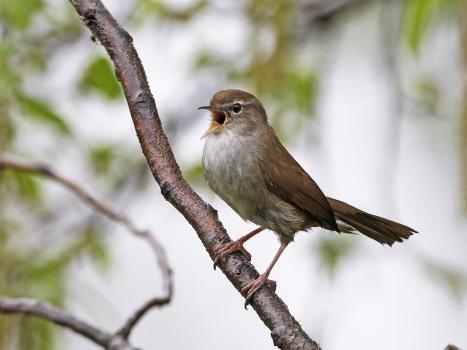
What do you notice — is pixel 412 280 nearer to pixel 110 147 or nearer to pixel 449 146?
pixel 449 146

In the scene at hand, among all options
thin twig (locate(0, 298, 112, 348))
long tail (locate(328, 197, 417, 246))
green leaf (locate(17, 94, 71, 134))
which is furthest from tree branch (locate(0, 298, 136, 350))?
long tail (locate(328, 197, 417, 246))

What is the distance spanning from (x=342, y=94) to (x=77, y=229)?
4542 millimetres

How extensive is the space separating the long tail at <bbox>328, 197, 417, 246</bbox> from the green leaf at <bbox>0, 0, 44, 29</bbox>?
5.09ft

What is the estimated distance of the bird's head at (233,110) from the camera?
3693mm

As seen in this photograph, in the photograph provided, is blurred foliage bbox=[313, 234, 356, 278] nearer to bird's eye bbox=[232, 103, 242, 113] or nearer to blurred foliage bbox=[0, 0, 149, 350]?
blurred foliage bbox=[0, 0, 149, 350]

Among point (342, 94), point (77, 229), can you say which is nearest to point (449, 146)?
point (342, 94)

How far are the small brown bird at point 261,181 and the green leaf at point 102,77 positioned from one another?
748mm

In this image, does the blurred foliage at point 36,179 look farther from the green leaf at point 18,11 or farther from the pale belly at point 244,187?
the pale belly at point 244,187

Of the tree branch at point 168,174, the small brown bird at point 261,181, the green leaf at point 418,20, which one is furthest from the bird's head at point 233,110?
the tree branch at point 168,174

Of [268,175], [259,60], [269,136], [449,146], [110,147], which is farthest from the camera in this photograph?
[449,146]

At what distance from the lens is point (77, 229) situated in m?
5.27

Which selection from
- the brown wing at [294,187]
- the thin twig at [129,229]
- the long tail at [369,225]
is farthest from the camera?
the long tail at [369,225]

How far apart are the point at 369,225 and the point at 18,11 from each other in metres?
1.78

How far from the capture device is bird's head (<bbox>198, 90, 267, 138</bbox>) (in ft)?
12.1
